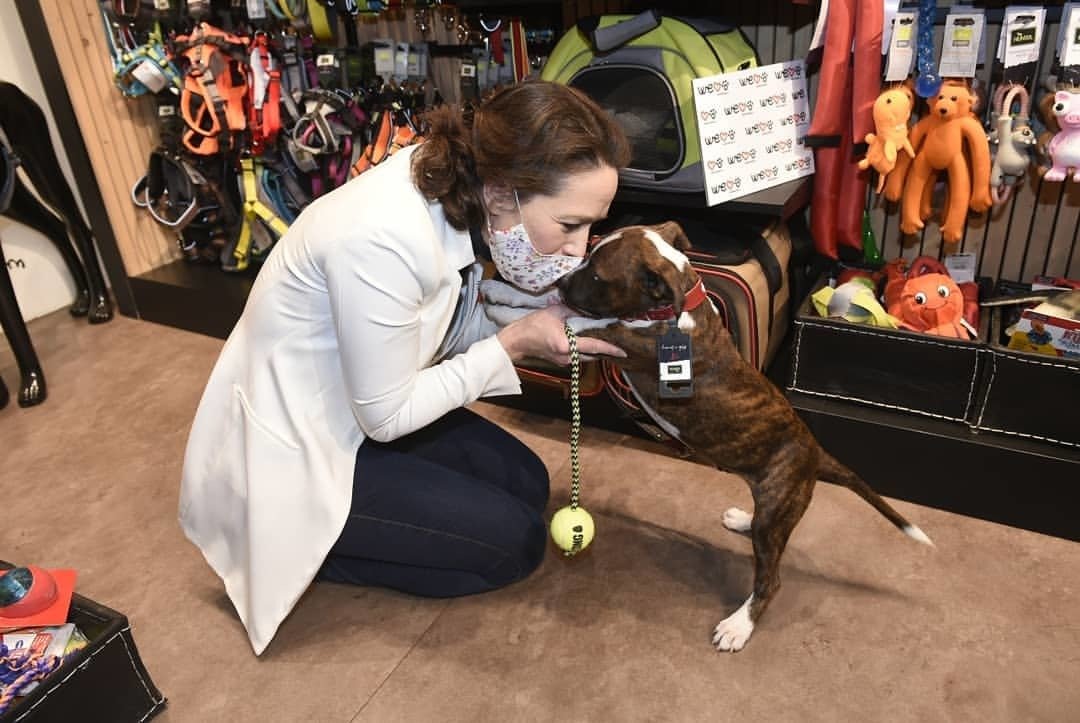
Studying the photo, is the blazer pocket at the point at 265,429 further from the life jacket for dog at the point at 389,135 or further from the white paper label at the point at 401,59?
the white paper label at the point at 401,59

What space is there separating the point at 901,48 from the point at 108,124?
2.84 meters

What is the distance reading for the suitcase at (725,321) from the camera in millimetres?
2076

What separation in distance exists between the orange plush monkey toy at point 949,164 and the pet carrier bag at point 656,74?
0.49m

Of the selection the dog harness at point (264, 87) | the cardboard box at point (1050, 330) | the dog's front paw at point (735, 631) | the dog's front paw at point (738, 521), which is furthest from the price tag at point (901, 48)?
the dog harness at point (264, 87)

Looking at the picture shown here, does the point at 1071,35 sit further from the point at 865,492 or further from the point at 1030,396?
the point at 865,492

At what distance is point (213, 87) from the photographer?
3.03 metres

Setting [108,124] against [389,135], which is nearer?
[389,135]

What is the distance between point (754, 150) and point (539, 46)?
0.85 metres

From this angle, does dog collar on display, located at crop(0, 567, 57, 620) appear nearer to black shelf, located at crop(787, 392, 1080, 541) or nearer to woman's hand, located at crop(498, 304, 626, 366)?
woman's hand, located at crop(498, 304, 626, 366)

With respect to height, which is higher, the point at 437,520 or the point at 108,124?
the point at 108,124

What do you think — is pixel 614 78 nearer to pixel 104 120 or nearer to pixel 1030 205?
pixel 1030 205

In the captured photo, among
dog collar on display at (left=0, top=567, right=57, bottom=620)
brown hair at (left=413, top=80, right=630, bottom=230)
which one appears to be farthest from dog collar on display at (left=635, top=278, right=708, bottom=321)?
dog collar on display at (left=0, top=567, right=57, bottom=620)

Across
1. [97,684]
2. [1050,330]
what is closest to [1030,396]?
[1050,330]

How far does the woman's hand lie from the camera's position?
160 centimetres
